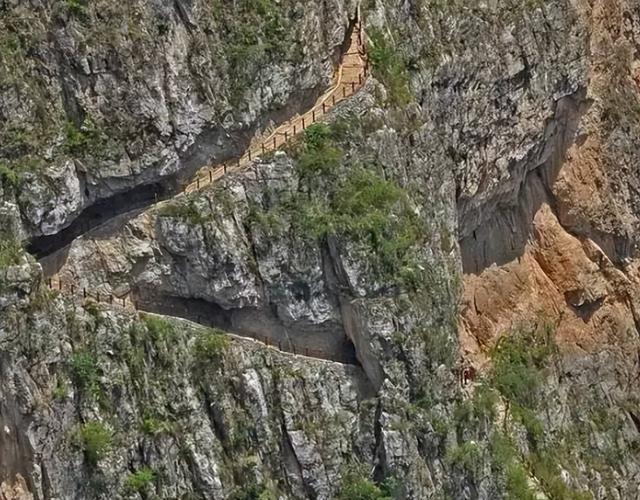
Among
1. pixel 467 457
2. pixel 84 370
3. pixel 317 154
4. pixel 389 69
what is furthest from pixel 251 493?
pixel 389 69

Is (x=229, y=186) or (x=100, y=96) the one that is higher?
(x=100, y=96)

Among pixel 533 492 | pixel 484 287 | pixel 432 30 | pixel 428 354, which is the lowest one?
pixel 533 492

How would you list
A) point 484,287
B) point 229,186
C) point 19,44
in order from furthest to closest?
1. point 484,287
2. point 229,186
3. point 19,44

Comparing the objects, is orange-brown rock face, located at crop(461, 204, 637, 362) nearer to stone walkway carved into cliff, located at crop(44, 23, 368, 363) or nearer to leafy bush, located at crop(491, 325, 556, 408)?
leafy bush, located at crop(491, 325, 556, 408)

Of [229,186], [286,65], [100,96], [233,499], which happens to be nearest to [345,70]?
[286,65]

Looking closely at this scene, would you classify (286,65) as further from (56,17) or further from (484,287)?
(484,287)

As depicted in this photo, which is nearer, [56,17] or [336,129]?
[56,17]

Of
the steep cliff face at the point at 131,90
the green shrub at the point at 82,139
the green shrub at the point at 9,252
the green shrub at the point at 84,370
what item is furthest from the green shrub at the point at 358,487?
the green shrub at the point at 82,139

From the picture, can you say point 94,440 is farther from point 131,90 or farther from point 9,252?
point 131,90

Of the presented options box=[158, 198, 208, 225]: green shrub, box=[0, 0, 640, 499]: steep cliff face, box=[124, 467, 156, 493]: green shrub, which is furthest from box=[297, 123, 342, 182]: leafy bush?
box=[124, 467, 156, 493]: green shrub
